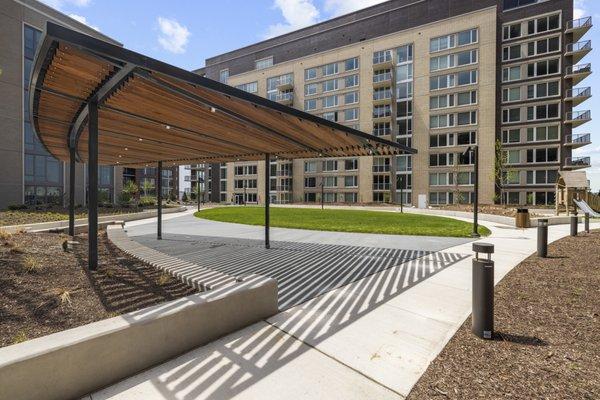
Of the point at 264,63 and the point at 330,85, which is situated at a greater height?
the point at 264,63

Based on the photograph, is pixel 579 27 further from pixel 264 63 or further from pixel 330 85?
pixel 264 63

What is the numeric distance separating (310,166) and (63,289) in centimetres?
5700

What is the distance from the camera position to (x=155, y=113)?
6699 millimetres

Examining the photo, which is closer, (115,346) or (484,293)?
(115,346)

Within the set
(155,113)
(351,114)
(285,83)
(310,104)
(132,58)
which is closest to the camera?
(132,58)

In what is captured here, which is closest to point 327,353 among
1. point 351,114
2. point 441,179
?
point 441,179

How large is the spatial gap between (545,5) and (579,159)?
75.3 ft

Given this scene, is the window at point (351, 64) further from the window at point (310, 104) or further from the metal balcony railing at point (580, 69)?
the metal balcony railing at point (580, 69)

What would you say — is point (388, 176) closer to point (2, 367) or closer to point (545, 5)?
point (545, 5)

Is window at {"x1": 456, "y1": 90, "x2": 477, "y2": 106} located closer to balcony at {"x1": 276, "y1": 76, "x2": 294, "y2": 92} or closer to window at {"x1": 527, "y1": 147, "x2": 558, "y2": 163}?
window at {"x1": 527, "y1": 147, "x2": 558, "y2": 163}

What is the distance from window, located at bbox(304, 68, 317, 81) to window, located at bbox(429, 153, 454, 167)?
2824 centimetres

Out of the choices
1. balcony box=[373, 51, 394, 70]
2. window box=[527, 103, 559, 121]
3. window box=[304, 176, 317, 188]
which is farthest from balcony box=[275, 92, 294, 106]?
window box=[527, 103, 559, 121]

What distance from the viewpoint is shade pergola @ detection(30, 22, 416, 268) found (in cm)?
433

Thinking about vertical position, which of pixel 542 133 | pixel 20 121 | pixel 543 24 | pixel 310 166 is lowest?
pixel 310 166
